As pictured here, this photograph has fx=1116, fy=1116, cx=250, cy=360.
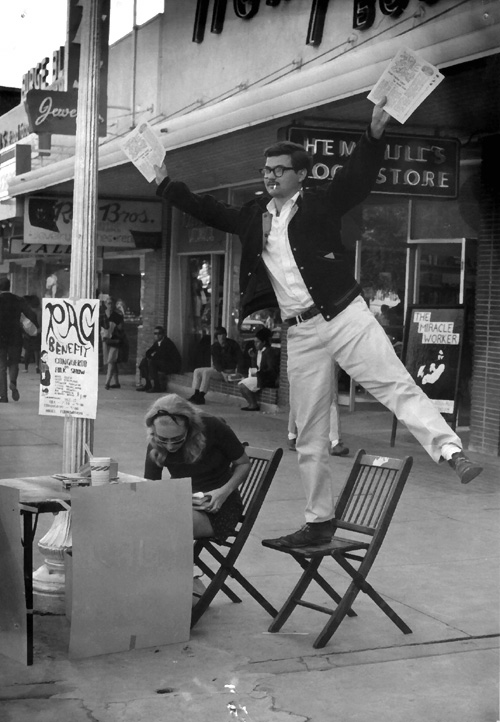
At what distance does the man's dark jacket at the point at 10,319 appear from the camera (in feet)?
52.2

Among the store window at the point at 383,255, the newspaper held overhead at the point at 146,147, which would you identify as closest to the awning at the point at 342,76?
the store window at the point at 383,255

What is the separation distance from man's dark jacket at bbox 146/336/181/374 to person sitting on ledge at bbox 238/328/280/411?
10.4ft

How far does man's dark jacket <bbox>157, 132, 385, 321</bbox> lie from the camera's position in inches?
190

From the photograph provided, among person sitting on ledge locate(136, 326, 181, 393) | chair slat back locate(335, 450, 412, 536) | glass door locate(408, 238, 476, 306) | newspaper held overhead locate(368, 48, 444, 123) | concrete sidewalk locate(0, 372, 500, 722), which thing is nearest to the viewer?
concrete sidewalk locate(0, 372, 500, 722)

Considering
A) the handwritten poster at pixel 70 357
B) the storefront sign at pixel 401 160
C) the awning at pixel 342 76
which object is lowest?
the handwritten poster at pixel 70 357

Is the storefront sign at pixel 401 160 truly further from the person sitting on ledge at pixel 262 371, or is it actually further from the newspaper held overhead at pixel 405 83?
the person sitting on ledge at pixel 262 371

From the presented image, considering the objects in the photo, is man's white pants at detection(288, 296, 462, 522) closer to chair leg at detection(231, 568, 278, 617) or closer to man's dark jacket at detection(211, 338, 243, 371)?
chair leg at detection(231, 568, 278, 617)

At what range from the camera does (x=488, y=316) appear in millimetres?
11352

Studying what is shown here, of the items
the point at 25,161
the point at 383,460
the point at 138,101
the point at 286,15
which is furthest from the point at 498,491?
the point at 25,161

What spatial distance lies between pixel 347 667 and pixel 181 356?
14.3 metres

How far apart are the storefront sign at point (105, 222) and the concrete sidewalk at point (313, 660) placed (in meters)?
10.9

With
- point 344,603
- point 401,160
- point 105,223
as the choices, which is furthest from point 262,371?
point 344,603

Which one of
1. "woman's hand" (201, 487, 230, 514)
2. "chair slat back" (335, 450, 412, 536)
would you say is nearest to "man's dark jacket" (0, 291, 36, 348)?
"woman's hand" (201, 487, 230, 514)

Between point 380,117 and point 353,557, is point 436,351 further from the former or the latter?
point 380,117
